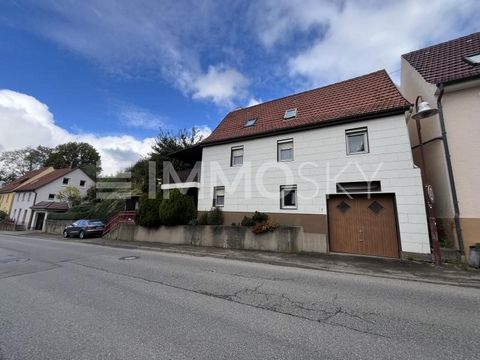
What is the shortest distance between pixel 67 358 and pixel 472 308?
6487 mm

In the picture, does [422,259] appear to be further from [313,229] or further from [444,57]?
[444,57]

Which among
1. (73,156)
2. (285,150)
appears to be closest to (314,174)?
(285,150)

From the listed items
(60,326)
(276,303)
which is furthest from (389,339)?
(60,326)

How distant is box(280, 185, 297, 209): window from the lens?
1173 centimetres

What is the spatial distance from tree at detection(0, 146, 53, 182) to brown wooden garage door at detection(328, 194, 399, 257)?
63.3 meters

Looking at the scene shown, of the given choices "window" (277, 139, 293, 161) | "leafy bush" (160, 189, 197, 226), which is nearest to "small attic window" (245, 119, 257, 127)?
"window" (277, 139, 293, 161)

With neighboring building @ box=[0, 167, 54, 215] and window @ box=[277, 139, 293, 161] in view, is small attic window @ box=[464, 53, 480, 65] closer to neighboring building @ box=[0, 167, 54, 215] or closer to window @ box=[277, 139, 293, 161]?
window @ box=[277, 139, 293, 161]

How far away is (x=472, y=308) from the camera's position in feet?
14.5

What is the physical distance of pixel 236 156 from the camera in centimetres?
1430

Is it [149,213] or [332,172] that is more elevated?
[332,172]

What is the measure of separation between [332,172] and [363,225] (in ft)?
8.31

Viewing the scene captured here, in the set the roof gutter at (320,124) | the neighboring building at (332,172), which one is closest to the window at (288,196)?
the neighboring building at (332,172)

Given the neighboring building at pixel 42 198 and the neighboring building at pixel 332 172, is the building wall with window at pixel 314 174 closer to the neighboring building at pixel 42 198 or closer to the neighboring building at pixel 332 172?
the neighboring building at pixel 332 172

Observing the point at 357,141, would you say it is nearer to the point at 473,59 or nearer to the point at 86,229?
the point at 473,59
